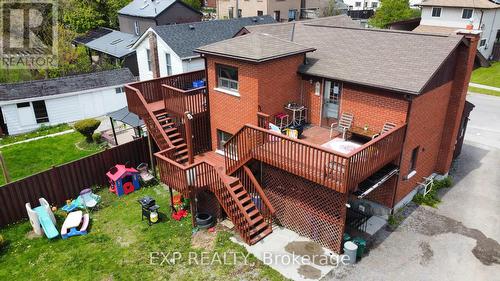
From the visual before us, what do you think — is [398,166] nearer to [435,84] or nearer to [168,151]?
[435,84]

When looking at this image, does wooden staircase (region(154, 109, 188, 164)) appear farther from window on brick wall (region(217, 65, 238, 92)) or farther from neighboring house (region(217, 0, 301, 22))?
neighboring house (region(217, 0, 301, 22))

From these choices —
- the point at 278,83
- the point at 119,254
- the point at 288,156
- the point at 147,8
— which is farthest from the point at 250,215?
the point at 147,8

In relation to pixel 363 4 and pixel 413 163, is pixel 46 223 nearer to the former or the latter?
pixel 413 163

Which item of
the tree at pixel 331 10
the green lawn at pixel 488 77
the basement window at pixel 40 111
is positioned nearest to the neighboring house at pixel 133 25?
the basement window at pixel 40 111

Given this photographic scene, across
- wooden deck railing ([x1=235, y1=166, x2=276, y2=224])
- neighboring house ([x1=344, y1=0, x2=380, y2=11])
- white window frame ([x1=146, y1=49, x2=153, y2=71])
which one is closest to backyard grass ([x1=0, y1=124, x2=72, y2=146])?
white window frame ([x1=146, y1=49, x2=153, y2=71])

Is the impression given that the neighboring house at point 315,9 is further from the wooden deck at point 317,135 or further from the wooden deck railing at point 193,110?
the wooden deck at point 317,135

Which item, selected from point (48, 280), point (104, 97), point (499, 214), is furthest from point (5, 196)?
point (499, 214)
